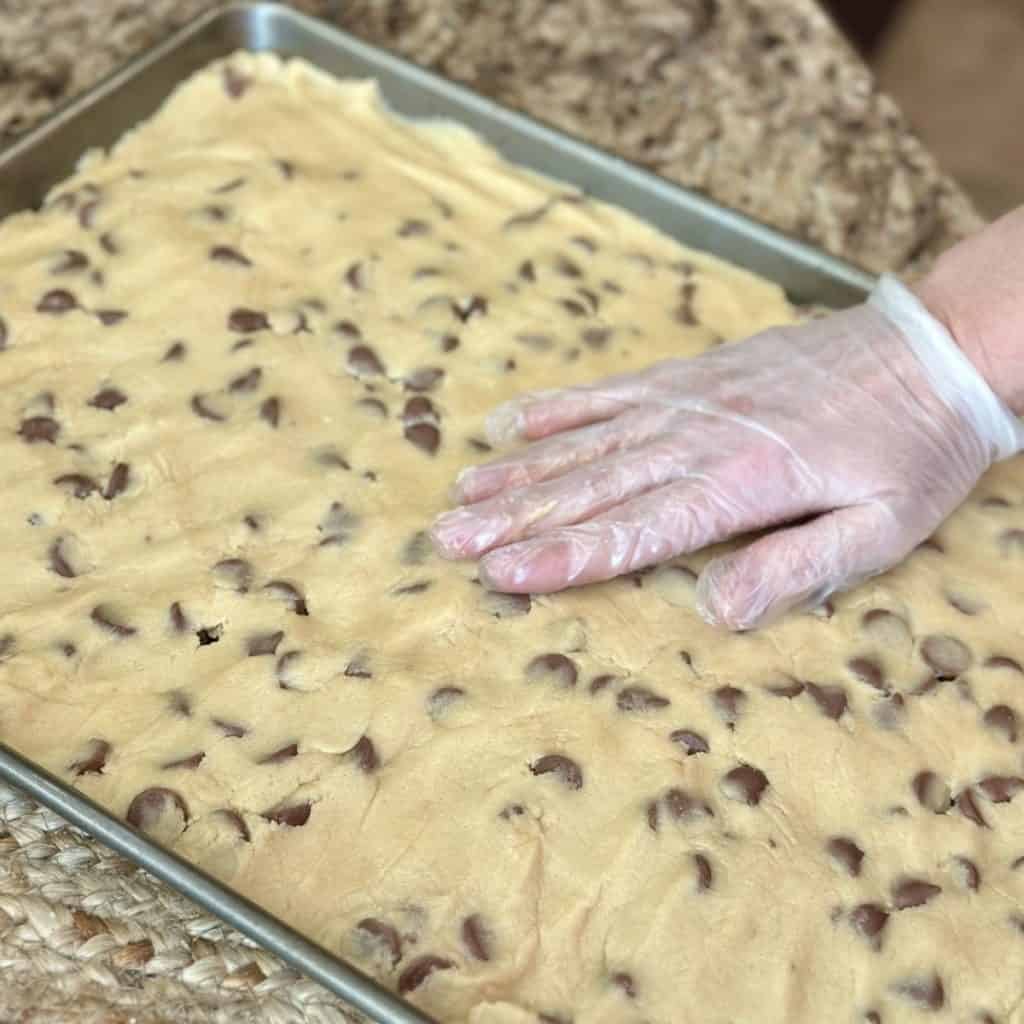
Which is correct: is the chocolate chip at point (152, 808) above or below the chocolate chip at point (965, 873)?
below

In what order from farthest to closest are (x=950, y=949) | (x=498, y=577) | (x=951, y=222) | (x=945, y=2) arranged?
1. (x=945, y=2)
2. (x=951, y=222)
3. (x=498, y=577)
4. (x=950, y=949)

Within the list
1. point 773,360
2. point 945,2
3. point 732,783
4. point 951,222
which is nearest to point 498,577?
point 732,783

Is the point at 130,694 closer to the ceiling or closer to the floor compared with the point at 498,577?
closer to the floor

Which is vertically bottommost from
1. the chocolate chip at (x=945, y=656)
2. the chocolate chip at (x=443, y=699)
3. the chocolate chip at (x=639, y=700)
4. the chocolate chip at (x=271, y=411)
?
the chocolate chip at (x=443, y=699)

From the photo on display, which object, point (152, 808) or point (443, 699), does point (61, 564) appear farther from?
point (443, 699)

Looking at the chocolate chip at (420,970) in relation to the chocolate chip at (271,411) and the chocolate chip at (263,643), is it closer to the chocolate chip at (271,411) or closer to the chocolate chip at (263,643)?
the chocolate chip at (263,643)

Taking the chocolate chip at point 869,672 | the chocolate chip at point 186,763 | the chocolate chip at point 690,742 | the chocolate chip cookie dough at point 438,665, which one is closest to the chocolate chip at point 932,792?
the chocolate chip cookie dough at point 438,665

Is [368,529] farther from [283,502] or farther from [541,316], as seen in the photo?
[541,316]
